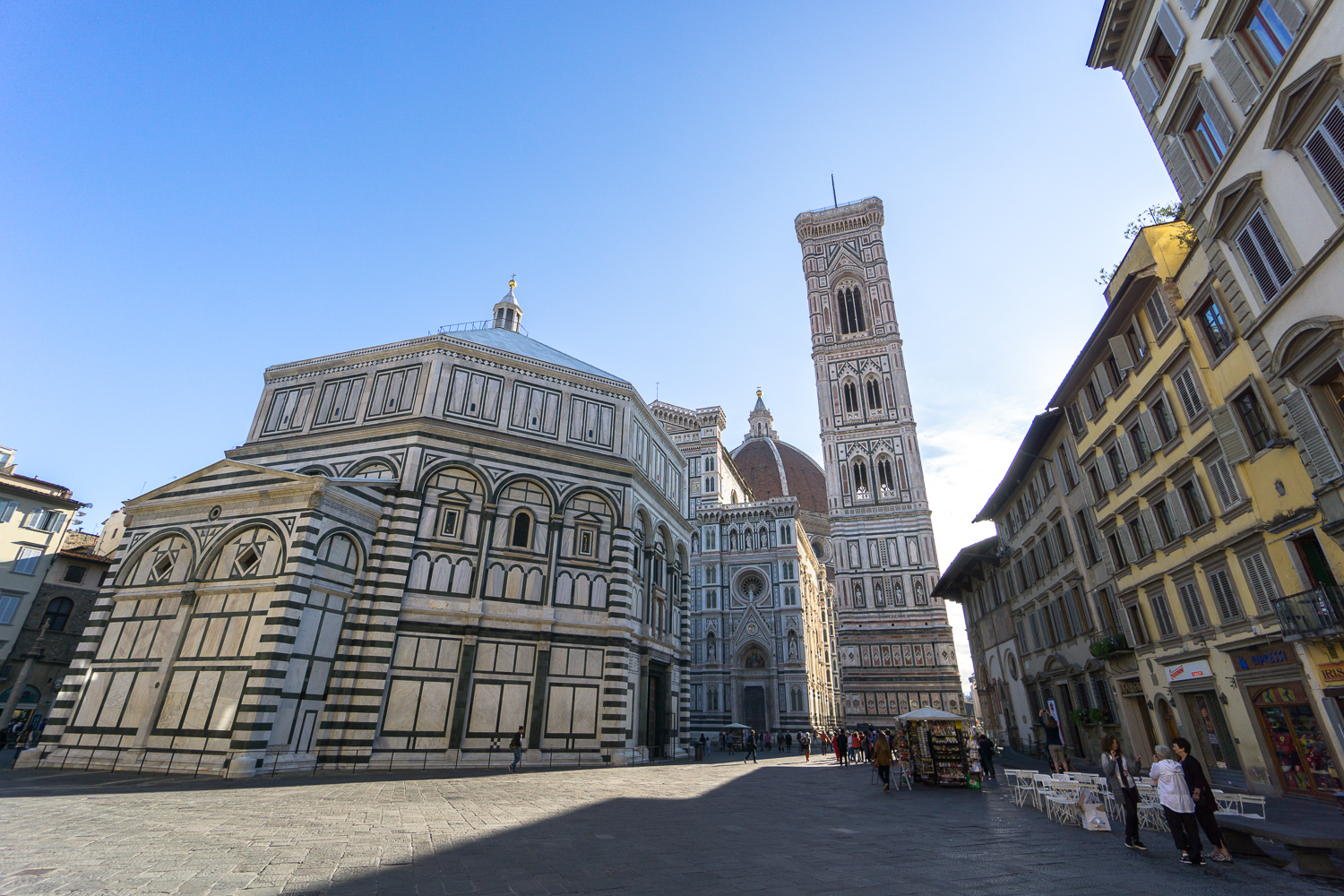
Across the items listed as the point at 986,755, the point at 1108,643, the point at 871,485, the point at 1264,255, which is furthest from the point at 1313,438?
the point at 871,485

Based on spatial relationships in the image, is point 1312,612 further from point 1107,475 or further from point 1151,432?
point 1107,475

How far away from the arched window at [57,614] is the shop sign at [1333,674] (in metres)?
45.5

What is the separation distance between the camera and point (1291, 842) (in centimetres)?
716

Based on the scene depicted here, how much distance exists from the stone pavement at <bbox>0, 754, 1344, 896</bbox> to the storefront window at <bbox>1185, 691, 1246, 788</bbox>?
577 centimetres

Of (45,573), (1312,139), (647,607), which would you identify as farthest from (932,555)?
(45,573)

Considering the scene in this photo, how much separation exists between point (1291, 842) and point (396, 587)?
67.4ft

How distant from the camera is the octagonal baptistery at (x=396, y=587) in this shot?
56.5 ft

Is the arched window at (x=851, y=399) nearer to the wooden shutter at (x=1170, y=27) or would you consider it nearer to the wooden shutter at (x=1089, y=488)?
the wooden shutter at (x=1089, y=488)

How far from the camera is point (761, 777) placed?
64.6 ft

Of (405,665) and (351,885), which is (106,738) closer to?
(405,665)

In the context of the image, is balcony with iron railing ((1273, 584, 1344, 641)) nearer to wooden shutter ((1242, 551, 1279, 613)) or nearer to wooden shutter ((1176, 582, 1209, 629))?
wooden shutter ((1242, 551, 1279, 613))

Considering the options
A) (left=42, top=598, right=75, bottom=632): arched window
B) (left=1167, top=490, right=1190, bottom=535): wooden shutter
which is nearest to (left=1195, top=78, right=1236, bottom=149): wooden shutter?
(left=1167, top=490, right=1190, bottom=535): wooden shutter

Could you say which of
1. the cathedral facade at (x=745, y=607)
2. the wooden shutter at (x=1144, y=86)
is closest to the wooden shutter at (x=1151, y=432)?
the wooden shutter at (x=1144, y=86)

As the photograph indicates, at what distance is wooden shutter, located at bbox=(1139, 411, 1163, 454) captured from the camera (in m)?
16.3
